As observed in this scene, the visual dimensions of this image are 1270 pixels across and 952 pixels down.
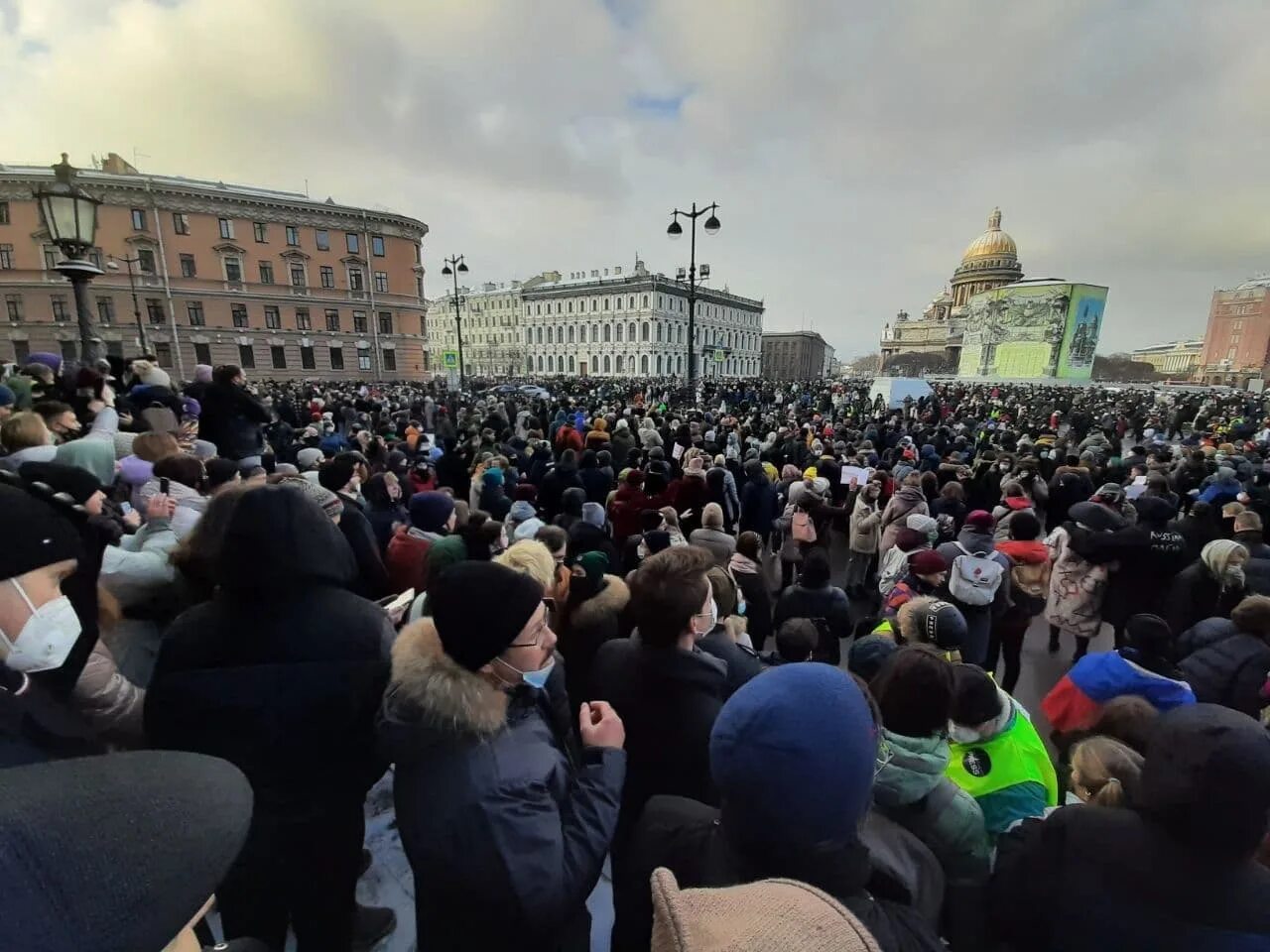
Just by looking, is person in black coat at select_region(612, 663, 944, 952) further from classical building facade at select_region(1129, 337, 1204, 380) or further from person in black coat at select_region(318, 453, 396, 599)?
classical building facade at select_region(1129, 337, 1204, 380)

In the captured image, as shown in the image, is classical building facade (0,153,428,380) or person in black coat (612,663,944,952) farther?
classical building facade (0,153,428,380)

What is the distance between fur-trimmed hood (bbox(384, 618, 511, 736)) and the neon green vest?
169 centimetres

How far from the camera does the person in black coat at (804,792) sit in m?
1.13

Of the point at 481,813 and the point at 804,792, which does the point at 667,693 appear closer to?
the point at 481,813

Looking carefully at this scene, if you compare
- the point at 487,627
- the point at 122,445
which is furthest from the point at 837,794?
the point at 122,445

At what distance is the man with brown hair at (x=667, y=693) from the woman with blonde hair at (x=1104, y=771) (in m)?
1.22

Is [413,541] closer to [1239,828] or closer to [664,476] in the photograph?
[664,476]

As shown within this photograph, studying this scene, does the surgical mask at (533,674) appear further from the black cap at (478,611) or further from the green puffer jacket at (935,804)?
the green puffer jacket at (935,804)

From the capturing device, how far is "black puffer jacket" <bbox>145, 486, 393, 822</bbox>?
1.65 m

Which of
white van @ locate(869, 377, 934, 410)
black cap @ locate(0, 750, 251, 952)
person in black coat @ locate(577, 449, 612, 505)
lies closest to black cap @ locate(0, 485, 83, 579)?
black cap @ locate(0, 750, 251, 952)

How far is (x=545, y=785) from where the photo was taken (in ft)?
5.00

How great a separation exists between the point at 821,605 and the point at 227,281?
5025 cm

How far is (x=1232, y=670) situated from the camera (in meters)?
2.92

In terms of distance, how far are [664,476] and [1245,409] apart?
2715 centimetres
